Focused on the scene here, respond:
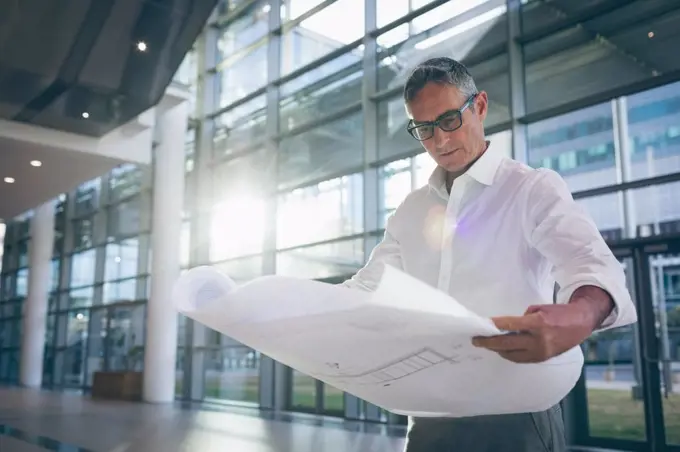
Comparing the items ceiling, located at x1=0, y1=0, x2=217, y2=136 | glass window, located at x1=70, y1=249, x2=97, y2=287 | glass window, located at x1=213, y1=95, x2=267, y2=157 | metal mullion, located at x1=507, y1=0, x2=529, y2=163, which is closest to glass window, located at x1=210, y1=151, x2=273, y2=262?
glass window, located at x1=213, y1=95, x2=267, y2=157

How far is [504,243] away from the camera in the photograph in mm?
874

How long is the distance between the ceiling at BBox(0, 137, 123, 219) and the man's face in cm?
944

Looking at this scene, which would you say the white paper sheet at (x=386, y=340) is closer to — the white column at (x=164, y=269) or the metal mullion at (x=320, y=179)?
the metal mullion at (x=320, y=179)

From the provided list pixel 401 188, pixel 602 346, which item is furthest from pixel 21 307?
pixel 602 346

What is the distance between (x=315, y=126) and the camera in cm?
942

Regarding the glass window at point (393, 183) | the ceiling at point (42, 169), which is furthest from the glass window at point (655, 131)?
the ceiling at point (42, 169)

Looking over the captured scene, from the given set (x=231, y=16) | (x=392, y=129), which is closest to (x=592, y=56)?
(x=392, y=129)

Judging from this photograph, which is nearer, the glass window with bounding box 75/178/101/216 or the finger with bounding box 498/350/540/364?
the finger with bounding box 498/350/540/364

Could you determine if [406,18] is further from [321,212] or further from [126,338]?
[126,338]

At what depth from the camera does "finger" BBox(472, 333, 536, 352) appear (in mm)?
620

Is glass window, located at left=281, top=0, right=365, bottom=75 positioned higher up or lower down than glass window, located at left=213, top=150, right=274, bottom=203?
higher up

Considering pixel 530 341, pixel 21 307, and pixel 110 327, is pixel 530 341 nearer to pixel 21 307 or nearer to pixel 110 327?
pixel 110 327

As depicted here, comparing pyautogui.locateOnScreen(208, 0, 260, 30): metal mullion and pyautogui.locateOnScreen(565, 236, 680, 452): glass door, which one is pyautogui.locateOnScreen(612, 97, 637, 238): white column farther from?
pyautogui.locateOnScreen(208, 0, 260, 30): metal mullion

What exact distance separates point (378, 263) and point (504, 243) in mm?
238
